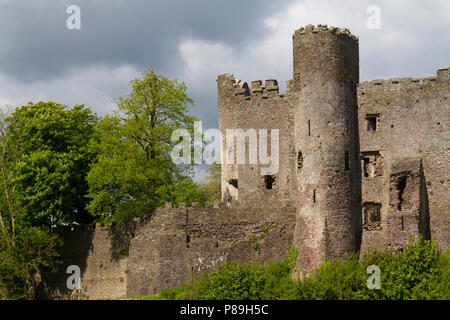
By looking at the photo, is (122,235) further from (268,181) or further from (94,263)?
(268,181)

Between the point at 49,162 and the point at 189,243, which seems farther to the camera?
the point at 49,162

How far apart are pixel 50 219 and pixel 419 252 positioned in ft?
72.3

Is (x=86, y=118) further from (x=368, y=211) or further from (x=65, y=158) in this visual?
(x=368, y=211)

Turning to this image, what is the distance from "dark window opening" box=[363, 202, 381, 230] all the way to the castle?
0.05 metres

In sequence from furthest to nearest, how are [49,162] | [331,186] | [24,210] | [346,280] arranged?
[49,162], [24,210], [331,186], [346,280]

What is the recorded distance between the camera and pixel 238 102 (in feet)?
150

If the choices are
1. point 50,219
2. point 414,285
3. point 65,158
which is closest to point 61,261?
point 50,219

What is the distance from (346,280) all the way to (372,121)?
374 inches

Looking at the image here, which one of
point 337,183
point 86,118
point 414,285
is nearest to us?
point 414,285

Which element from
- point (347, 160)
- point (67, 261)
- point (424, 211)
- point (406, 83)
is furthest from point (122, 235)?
point (406, 83)

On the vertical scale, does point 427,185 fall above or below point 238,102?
below

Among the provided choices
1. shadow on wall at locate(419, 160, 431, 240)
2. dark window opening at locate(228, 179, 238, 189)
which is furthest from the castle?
dark window opening at locate(228, 179, 238, 189)

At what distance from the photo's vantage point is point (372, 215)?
40.2 meters
